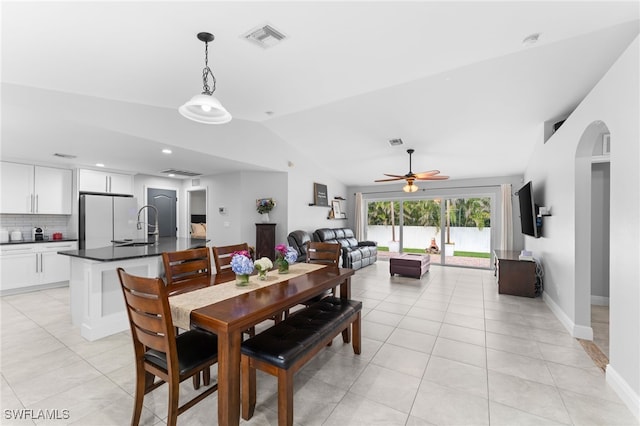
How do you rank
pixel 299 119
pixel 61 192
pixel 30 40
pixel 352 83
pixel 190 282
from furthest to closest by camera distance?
pixel 61 192, pixel 299 119, pixel 352 83, pixel 190 282, pixel 30 40

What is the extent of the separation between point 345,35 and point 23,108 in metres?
3.29

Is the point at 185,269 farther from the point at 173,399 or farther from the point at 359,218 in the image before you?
the point at 359,218

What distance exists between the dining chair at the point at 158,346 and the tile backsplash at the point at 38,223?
5.15 meters

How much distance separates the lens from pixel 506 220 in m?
6.65

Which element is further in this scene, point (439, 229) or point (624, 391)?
point (439, 229)

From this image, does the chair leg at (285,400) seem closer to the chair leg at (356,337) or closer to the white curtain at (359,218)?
the chair leg at (356,337)

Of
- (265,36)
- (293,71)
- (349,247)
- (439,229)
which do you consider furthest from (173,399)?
(439,229)

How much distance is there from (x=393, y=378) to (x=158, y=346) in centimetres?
178

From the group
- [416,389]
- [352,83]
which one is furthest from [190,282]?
[352,83]

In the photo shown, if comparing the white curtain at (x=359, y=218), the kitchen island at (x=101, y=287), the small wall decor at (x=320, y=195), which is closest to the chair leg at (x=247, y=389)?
the kitchen island at (x=101, y=287)

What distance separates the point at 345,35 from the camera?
2389 millimetres

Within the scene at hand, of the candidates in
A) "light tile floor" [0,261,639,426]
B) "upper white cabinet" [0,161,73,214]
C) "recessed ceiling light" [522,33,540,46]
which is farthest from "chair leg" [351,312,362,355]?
"upper white cabinet" [0,161,73,214]

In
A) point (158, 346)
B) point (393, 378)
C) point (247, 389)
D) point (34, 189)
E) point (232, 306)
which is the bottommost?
point (393, 378)

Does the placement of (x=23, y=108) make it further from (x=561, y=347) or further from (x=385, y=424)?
(x=561, y=347)
